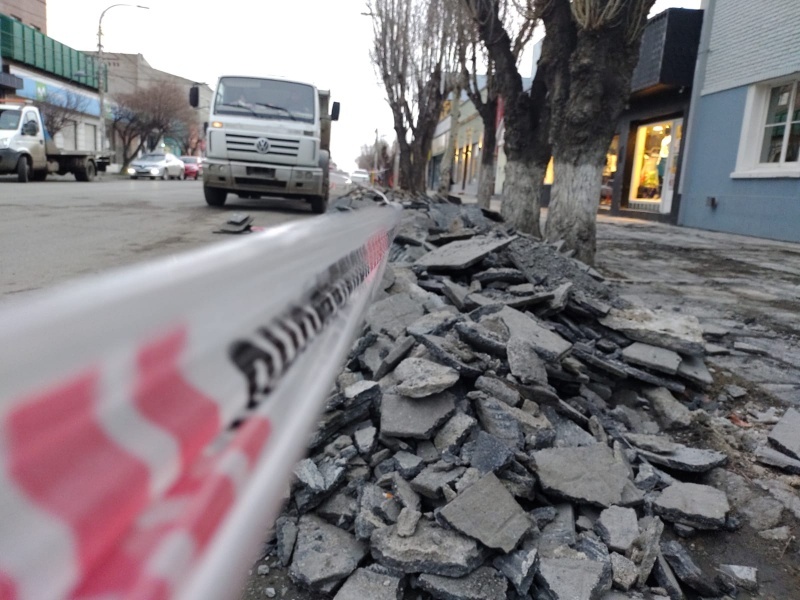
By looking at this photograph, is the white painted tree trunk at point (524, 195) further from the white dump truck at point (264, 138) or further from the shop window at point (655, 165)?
the shop window at point (655, 165)

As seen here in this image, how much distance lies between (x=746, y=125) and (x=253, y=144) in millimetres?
11663

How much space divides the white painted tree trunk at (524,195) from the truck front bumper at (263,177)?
399 cm

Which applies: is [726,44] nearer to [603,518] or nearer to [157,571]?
[603,518]

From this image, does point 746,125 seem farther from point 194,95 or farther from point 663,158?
point 194,95

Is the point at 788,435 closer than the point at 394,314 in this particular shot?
Yes

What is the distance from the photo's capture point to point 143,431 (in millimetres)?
915

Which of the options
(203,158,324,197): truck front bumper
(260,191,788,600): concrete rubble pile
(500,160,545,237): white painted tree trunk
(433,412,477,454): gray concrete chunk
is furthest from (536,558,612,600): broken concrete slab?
(203,158,324,197): truck front bumper

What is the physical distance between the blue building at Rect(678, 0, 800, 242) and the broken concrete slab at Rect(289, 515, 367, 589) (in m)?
13.7

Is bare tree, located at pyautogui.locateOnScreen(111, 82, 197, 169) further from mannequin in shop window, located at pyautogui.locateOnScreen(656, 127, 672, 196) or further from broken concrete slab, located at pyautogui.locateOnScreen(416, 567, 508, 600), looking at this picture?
broken concrete slab, located at pyautogui.locateOnScreen(416, 567, 508, 600)

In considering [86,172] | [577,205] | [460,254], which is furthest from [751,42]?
[86,172]

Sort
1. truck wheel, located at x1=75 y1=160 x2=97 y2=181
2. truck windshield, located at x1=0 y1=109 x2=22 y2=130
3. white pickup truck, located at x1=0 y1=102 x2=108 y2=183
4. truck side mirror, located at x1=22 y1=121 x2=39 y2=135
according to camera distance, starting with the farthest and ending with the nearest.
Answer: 1. truck wheel, located at x1=75 y1=160 x2=97 y2=181
2. truck side mirror, located at x1=22 y1=121 x2=39 y2=135
3. truck windshield, located at x1=0 y1=109 x2=22 y2=130
4. white pickup truck, located at x1=0 y1=102 x2=108 y2=183

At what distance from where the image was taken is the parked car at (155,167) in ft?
108

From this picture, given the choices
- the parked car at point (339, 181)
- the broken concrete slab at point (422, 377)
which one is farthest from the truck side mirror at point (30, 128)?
the broken concrete slab at point (422, 377)

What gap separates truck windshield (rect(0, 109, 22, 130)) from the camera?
18.6m
